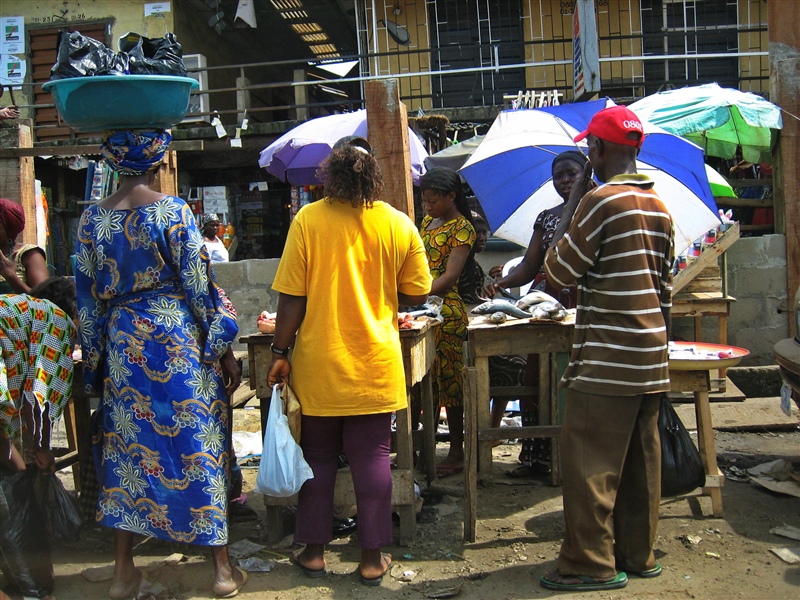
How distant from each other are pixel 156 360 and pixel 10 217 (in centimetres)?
143

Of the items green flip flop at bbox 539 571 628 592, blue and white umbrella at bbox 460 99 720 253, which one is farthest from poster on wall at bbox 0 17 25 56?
green flip flop at bbox 539 571 628 592

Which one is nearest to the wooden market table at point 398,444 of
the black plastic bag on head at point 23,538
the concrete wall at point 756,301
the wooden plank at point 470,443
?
the wooden plank at point 470,443

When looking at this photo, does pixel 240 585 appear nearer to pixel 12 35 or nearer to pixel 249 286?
pixel 249 286

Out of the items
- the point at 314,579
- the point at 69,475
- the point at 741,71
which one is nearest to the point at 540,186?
the point at 314,579

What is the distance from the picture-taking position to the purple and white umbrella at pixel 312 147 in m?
7.88

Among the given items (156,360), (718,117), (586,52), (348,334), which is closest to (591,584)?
(348,334)

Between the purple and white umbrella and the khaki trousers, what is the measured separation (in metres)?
4.66

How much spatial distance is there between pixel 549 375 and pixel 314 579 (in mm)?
1922

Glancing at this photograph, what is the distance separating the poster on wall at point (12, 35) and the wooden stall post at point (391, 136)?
13.0 m

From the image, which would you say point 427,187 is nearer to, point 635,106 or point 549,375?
point 549,375

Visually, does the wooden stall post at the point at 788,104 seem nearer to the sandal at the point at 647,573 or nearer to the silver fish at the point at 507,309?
the silver fish at the point at 507,309

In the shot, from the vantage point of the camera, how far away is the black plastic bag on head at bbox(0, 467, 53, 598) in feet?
11.1

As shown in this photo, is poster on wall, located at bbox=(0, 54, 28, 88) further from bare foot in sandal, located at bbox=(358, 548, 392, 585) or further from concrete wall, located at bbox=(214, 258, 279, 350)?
bare foot in sandal, located at bbox=(358, 548, 392, 585)

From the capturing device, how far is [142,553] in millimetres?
4059
